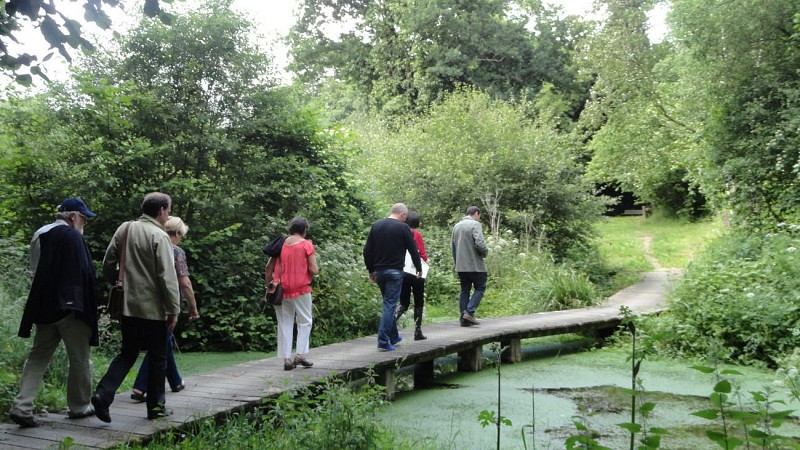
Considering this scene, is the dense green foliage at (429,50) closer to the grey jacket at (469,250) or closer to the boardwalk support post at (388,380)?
the grey jacket at (469,250)

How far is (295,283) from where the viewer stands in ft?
23.1

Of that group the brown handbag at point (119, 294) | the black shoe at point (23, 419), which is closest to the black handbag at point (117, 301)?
the brown handbag at point (119, 294)

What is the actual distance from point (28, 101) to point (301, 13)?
25284mm

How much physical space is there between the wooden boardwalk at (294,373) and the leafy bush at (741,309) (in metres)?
1.45

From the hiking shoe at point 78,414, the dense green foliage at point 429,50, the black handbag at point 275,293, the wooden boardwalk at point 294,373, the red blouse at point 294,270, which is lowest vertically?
the wooden boardwalk at point 294,373

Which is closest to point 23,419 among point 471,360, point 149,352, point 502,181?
point 149,352

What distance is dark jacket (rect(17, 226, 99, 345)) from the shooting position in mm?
5039

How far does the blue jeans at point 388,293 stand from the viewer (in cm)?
798

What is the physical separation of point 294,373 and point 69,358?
7.50ft

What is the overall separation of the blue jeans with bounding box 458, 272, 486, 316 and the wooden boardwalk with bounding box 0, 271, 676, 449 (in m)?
0.32

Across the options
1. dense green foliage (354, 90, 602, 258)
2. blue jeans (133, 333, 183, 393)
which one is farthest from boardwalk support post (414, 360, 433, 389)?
dense green foliage (354, 90, 602, 258)

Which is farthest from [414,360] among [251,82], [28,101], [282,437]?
[28,101]

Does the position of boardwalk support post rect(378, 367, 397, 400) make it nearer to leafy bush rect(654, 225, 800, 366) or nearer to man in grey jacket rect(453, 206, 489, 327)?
man in grey jacket rect(453, 206, 489, 327)

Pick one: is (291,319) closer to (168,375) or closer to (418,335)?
(168,375)
